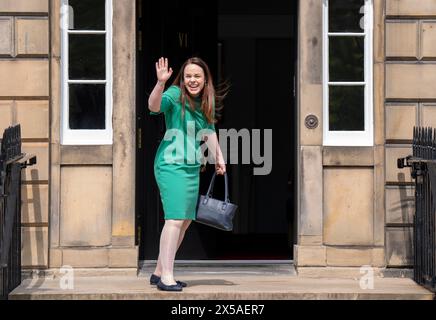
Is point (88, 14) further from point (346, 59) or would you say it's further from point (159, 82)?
point (346, 59)

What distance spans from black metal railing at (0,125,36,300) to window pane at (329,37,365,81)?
2986mm

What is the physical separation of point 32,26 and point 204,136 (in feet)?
6.89

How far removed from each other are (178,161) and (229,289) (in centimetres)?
116

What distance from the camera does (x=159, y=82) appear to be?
26.2 feet

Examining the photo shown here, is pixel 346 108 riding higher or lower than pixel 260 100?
lower

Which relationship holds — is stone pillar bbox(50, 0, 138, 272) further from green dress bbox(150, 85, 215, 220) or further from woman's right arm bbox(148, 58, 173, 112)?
woman's right arm bbox(148, 58, 173, 112)

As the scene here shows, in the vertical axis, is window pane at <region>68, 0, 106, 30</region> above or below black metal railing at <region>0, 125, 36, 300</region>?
above

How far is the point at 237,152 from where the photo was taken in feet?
46.4

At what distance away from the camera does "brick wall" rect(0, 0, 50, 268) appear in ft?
30.9

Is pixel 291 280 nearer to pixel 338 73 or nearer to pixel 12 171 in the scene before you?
pixel 338 73

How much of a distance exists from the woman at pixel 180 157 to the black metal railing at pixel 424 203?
1705 millimetres

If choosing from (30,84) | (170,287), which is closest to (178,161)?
(170,287)

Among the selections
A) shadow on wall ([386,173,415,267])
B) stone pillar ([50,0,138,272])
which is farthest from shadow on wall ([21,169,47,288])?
shadow on wall ([386,173,415,267])
